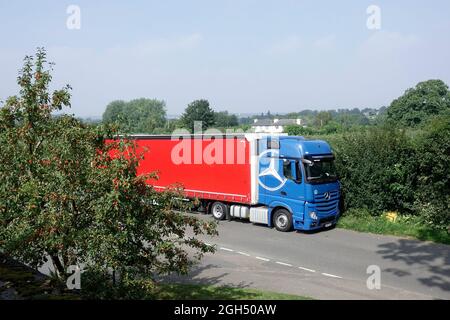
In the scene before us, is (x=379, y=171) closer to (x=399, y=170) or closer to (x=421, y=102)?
(x=399, y=170)

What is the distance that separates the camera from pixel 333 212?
54.1 ft

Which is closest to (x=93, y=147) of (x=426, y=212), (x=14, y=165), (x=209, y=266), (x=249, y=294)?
(x=14, y=165)

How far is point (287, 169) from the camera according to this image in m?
16.1

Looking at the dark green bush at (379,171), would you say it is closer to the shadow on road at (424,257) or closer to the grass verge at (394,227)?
the grass verge at (394,227)

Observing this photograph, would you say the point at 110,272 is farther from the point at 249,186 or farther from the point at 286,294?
the point at 249,186

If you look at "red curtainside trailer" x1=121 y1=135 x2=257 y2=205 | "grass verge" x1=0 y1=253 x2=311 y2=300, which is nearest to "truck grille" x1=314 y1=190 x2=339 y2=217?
"red curtainside trailer" x1=121 y1=135 x2=257 y2=205

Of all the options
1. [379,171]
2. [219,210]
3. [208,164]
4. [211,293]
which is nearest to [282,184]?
[219,210]

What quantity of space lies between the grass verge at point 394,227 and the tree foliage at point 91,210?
397 inches

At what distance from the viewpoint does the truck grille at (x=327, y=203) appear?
51.6 ft

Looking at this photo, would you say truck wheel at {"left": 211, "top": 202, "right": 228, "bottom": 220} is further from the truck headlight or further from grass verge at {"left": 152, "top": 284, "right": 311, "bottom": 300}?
grass verge at {"left": 152, "top": 284, "right": 311, "bottom": 300}

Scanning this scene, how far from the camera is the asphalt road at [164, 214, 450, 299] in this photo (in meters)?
10.3

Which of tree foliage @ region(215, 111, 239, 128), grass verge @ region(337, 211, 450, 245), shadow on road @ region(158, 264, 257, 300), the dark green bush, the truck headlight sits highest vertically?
tree foliage @ region(215, 111, 239, 128)

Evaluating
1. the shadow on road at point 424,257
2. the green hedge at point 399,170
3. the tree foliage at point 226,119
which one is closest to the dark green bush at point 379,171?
the green hedge at point 399,170

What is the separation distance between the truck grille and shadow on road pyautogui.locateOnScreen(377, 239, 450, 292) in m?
2.41
